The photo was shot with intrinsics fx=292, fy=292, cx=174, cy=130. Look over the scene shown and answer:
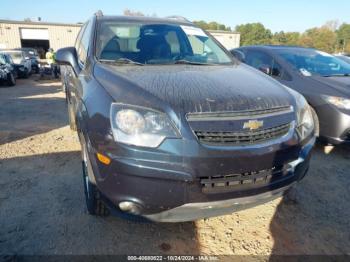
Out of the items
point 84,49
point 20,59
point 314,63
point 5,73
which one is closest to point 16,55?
point 20,59

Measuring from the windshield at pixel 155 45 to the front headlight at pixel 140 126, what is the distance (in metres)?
1.01

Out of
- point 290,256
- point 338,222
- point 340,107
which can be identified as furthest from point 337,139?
point 290,256

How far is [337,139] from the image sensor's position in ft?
12.8

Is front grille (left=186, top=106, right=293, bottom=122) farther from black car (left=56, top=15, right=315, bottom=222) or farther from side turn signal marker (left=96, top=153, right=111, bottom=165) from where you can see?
side turn signal marker (left=96, top=153, right=111, bottom=165)

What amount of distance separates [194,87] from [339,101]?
266 centimetres

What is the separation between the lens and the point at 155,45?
3.13m

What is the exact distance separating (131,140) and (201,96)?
Result: 591 millimetres

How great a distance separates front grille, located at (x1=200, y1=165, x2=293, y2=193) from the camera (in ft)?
6.17

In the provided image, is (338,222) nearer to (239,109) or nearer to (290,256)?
(290,256)

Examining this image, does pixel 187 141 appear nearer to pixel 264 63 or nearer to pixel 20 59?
pixel 264 63

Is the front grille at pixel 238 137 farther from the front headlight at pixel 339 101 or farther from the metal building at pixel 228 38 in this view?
the metal building at pixel 228 38

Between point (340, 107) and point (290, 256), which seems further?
point (340, 107)

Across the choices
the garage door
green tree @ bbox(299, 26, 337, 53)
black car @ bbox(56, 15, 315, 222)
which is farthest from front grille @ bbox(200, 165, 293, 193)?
green tree @ bbox(299, 26, 337, 53)

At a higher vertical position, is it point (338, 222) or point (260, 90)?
point (260, 90)
